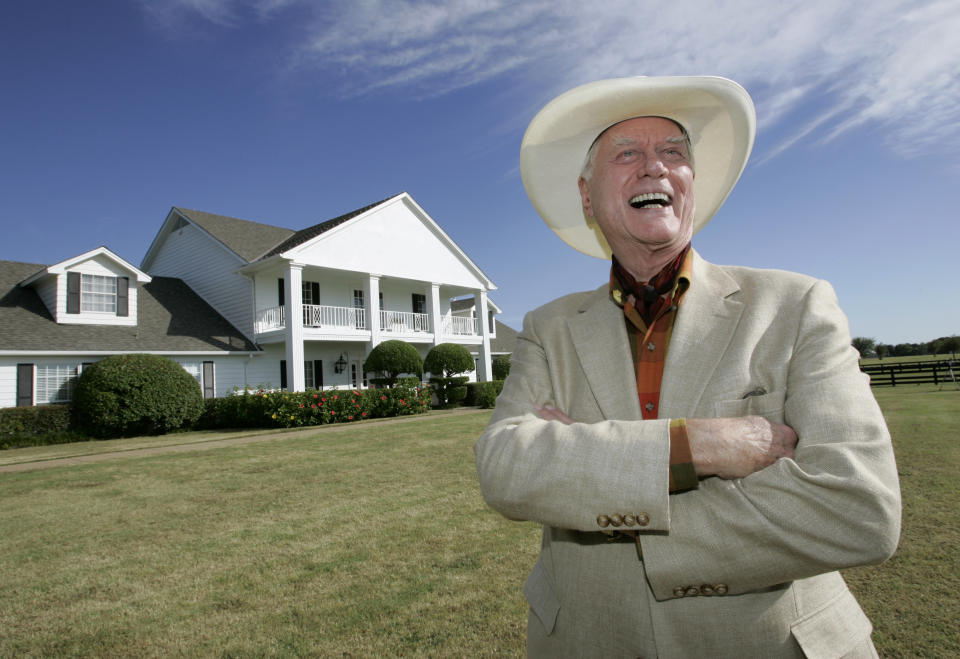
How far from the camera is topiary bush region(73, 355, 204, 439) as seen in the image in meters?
16.0

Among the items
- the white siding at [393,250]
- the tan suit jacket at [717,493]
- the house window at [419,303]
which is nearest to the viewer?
the tan suit jacket at [717,493]

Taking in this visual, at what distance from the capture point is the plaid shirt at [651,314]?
1711 millimetres

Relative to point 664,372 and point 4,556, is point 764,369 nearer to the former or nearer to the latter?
point 664,372

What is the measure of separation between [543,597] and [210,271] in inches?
995

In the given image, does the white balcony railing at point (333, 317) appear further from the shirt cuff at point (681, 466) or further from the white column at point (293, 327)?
the shirt cuff at point (681, 466)

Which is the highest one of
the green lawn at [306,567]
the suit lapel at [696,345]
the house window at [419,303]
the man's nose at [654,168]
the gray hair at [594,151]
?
the house window at [419,303]

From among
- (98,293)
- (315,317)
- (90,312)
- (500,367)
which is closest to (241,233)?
(315,317)

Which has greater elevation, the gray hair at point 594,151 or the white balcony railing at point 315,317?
the white balcony railing at point 315,317

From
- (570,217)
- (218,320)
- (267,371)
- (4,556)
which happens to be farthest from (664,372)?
(218,320)

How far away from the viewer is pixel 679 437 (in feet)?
4.46

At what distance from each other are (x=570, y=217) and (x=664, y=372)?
3.46ft

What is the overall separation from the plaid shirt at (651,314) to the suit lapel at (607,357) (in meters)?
0.05

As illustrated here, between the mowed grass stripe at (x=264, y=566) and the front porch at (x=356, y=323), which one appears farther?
the front porch at (x=356, y=323)

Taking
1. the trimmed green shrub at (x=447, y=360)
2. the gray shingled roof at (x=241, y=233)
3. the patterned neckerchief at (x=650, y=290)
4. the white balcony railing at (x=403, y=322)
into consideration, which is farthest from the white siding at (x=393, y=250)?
the patterned neckerchief at (x=650, y=290)
